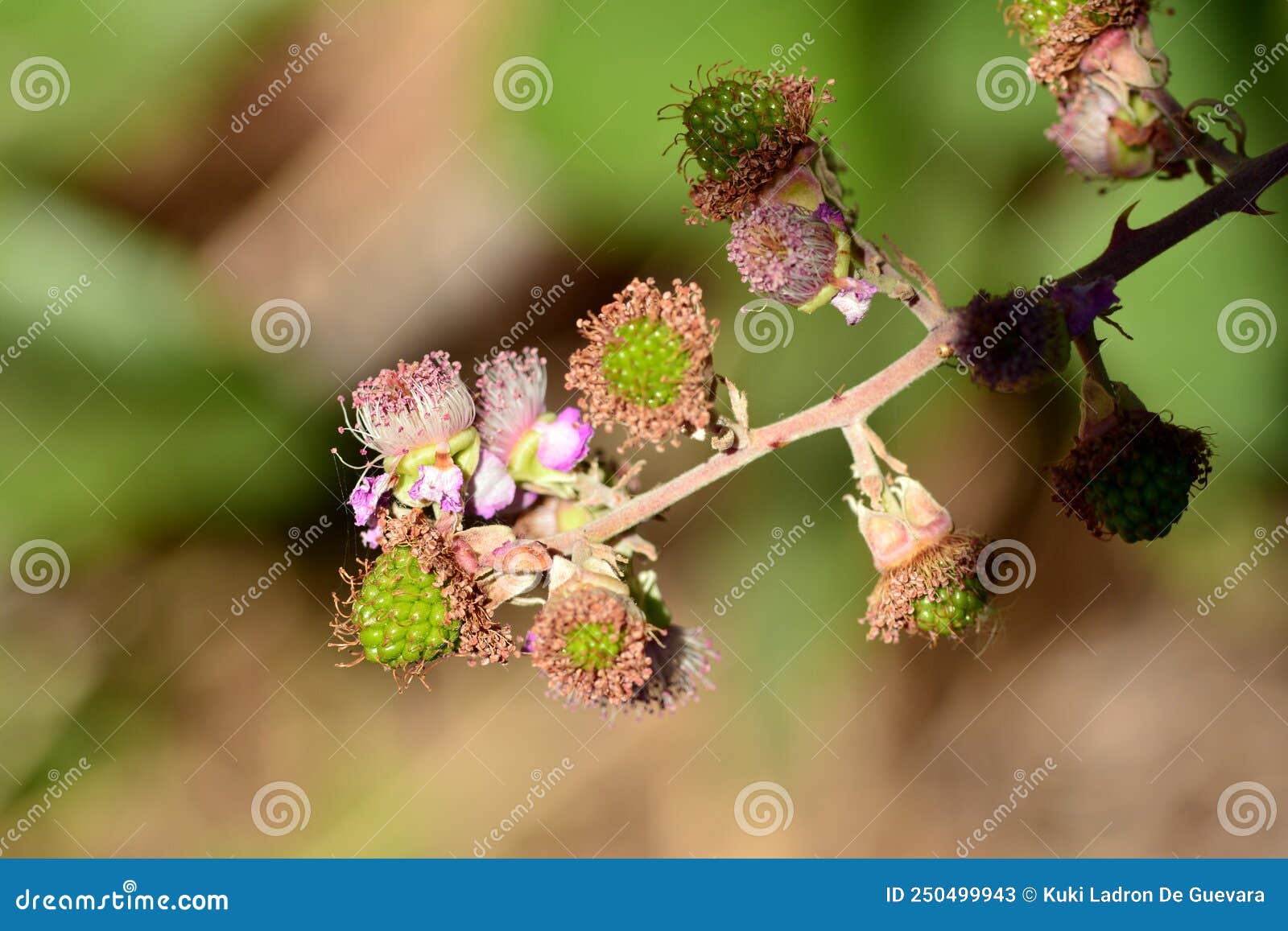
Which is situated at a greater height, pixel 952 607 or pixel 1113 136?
pixel 1113 136

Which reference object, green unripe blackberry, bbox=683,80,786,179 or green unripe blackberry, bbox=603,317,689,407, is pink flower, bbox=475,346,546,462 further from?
green unripe blackberry, bbox=683,80,786,179

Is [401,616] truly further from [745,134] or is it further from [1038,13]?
[1038,13]

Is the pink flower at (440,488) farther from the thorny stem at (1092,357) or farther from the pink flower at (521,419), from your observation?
the thorny stem at (1092,357)

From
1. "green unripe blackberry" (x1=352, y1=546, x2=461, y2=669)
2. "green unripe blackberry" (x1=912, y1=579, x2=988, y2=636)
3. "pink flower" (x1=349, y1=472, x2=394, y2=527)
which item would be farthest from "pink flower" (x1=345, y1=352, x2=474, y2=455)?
"green unripe blackberry" (x1=912, y1=579, x2=988, y2=636)

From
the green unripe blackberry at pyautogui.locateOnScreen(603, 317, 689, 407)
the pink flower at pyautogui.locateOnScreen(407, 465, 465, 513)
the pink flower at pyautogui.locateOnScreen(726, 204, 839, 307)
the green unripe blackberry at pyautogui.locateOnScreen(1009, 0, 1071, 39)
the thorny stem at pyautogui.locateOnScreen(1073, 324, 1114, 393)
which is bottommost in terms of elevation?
the pink flower at pyautogui.locateOnScreen(407, 465, 465, 513)

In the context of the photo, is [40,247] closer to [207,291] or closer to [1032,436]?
[207,291]

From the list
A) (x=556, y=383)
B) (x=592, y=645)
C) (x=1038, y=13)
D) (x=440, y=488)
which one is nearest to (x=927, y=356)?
(x=1038, y=13)

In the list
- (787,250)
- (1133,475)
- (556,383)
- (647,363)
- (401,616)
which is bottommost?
(401,616)
